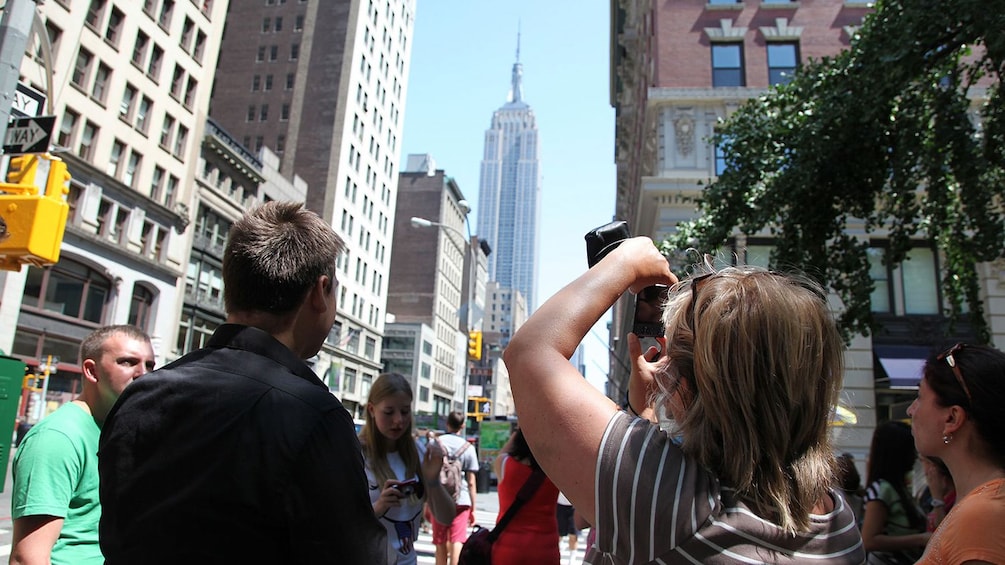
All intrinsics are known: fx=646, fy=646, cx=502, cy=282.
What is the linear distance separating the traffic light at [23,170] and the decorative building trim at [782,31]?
22.7m

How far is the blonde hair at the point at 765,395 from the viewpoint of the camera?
1459 millimetres

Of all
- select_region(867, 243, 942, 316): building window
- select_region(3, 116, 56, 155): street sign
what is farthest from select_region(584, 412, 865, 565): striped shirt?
select_region(867, 243, 942, 316): building window

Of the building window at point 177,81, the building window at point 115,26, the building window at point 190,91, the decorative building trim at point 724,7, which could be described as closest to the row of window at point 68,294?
the building window at point 115,26

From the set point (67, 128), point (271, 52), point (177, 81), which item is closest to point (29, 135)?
point (67, 128)

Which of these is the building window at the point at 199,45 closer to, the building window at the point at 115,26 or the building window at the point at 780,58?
the building window at the point at 115,26

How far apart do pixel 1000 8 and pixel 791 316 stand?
28.1ft

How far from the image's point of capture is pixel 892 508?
4664 millimetres

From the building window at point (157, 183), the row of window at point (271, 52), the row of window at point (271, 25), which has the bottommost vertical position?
the building window at point (157, 183)

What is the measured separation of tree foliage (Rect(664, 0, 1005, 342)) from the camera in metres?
8.76

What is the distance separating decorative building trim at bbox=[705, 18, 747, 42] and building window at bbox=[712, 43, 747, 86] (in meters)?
0.27

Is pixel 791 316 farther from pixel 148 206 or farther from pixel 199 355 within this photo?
pixel 148 206

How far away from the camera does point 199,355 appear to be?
74.9 inches

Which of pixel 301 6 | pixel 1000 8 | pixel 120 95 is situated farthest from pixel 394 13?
pixel 1000 8

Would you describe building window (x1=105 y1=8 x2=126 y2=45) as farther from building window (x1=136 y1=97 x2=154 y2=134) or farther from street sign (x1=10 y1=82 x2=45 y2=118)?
street sign (x1=10 y1=82 x2=45 y2=118)
